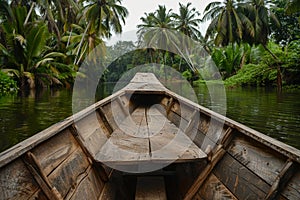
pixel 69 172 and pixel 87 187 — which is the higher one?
pixel 69 172

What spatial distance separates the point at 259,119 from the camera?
507cm

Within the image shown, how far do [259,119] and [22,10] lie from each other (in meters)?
10.6

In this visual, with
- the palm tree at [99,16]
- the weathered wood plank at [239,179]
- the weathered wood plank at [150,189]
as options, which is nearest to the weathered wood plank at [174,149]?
the weathered wood plank at [239,179]

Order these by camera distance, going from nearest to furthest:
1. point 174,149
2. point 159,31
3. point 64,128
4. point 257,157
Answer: point 257,157 → point 64,128 → point 174,149 → point 159,31

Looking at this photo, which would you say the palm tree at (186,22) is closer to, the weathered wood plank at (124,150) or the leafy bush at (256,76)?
the leafy bush at (256,76)

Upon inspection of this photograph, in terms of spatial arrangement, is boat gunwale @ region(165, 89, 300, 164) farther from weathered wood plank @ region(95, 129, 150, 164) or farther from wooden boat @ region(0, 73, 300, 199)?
weathered wood plank @ region(95, 129, 150, 164)

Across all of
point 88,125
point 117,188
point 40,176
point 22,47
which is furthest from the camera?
point 22,47

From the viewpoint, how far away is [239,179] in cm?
146

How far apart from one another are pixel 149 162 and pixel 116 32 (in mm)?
17109

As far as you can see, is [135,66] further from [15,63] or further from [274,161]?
[274,161]

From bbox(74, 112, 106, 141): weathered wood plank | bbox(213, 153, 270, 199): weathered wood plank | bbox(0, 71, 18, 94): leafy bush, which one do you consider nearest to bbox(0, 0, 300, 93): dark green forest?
bbox(0, 71, 18, 94): leafy bush

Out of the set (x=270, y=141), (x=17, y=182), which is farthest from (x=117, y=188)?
(x=270, y=141)

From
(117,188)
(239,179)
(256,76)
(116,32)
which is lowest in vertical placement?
(117,188)

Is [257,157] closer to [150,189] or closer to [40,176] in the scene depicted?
[150,189]
